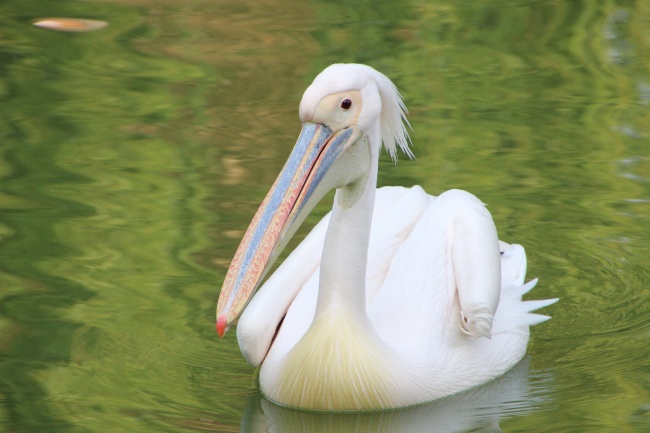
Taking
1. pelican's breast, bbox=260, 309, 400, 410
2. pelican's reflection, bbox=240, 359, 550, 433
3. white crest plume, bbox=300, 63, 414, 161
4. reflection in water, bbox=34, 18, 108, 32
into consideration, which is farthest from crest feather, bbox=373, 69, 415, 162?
reflection in water, bbox=34, 18, 108, 32

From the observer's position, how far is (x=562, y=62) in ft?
27.2

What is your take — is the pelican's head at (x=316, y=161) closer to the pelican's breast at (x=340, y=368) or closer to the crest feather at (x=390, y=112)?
the crest feather at (x=390, y=112)

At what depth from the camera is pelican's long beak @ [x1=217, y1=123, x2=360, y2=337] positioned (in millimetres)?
3789

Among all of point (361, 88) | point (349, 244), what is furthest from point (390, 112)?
point (349, 244)

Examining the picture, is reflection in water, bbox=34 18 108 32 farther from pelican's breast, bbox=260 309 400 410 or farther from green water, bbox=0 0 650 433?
pelican's breast, bbox=260 309 400 410

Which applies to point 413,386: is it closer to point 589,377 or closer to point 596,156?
point 589,377

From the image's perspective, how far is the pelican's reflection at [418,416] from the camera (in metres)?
4.09

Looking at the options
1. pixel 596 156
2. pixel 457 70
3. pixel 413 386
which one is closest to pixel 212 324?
pixel 413 386

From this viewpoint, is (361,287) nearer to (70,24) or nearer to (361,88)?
(361,88)

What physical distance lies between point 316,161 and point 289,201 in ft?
0.51

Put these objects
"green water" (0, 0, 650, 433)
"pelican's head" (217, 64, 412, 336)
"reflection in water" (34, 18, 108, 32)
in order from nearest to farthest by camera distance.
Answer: "pelican's head" (217, 64, 412, 336) → "green water" (0, 0, 650, 433) → "reflection in water" (34, 18, 108, 32)

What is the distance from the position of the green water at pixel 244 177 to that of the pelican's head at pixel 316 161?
0.62 m

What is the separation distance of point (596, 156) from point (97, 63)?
3.61m

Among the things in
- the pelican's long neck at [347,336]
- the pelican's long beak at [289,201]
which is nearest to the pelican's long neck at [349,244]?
the pelican's long neck at [347,336]
